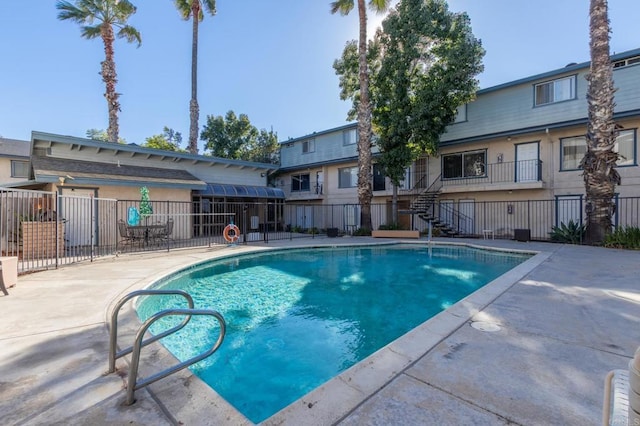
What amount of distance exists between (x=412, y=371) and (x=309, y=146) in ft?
73.6

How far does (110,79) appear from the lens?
1902 centimetres

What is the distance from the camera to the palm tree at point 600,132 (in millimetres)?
11016

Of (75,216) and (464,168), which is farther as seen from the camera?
(464,168)

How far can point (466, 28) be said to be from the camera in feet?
51.6

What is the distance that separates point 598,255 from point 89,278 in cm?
1379

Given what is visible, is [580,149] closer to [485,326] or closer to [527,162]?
[527,162]

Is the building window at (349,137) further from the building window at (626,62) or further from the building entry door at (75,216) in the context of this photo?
the building entry door at (75,216)

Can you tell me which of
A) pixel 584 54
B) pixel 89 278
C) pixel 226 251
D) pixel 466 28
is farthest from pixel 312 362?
pixel 584 54

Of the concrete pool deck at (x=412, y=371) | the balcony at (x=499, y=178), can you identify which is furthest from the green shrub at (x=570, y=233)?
the concrete pool deck at (x=412, y=371)

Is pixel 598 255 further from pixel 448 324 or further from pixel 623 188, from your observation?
pixel 448 324

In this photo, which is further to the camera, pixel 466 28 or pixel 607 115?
pixel 466 28

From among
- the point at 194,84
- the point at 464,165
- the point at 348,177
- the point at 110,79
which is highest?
the point at 194,84

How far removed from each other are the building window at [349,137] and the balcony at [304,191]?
373 cm

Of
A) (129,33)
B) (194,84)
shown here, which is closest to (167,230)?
(194,84)
